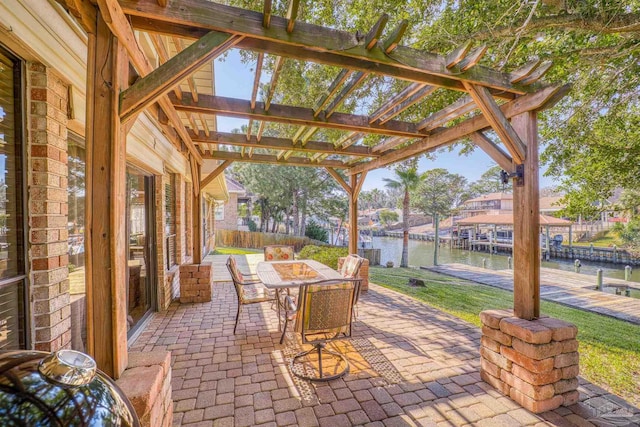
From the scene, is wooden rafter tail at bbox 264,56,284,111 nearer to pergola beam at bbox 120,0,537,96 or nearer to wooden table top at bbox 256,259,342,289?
pergola beam at bbox 120,0,537,96

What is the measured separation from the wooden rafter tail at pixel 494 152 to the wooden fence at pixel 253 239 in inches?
521

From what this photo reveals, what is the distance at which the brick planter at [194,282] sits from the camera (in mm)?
5402

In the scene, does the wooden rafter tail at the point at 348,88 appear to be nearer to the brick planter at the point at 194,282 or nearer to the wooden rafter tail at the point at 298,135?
the wooden rafter tail at the point at 298,135

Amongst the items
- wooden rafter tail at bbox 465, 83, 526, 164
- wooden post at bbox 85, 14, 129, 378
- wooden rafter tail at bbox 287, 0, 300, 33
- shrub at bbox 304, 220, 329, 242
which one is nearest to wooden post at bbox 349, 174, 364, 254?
wooden rafter tail at bbox 465, 83, 526, 164

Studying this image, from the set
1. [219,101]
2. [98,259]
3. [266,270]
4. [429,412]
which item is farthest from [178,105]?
[429,412]

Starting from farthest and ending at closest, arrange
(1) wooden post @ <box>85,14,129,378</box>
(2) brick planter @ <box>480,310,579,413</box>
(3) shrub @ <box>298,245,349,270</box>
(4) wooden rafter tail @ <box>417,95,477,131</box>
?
(3) shrub @ <box>298,245,349,270</box>, (4) wooden rafter tail @ <box>417,95,477,131</box>, (2) brick planter @ <box>480,310,579,413</box>, (1) wooden post @ <box>85,14,129,378</box>

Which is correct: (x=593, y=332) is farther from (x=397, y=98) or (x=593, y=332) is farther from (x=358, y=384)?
(x=397, y=98)

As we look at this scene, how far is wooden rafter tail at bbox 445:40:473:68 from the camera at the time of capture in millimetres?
2162

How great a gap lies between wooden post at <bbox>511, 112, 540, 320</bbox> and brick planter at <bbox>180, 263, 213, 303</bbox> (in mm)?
4873

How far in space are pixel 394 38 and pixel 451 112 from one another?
1642mm

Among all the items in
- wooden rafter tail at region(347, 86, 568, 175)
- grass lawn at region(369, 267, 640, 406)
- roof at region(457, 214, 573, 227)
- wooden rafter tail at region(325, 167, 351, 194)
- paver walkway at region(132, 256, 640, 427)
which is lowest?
grass lawn at region(369, 267, 640, 406)

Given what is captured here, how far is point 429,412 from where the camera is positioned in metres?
2.45

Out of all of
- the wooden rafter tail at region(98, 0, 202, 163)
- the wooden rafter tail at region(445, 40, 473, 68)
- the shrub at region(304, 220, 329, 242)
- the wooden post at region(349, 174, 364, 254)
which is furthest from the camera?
the shrub at region(304, 220, 329, 242)

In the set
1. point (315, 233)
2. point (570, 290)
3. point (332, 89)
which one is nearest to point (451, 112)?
point (332, 89)
